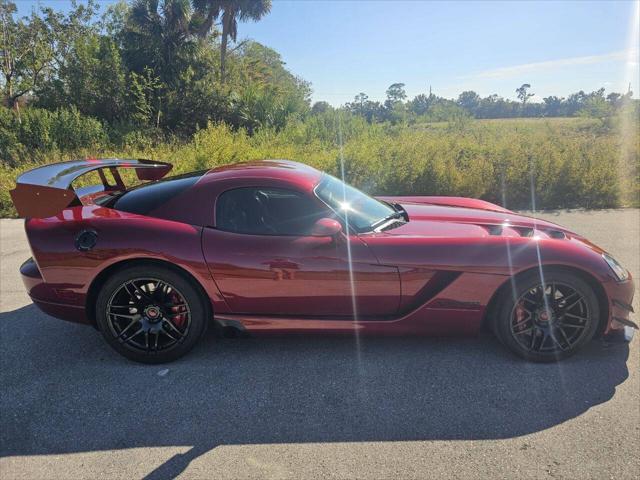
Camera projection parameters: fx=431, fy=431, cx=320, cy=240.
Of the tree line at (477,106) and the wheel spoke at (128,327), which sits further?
the tree line at (477,106)

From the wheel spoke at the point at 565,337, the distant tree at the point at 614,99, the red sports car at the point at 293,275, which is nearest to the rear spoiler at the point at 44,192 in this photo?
the red sports car at the point at 293,275

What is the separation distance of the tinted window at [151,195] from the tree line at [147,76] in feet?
54.9

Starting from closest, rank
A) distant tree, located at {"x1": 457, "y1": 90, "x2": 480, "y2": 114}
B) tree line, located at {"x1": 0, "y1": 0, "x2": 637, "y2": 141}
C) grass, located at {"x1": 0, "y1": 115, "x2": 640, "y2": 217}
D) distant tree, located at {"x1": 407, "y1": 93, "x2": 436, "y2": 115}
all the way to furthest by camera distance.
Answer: grass, located at {"x1": 0, "y1": 115, "x2": 640, "y2": 217}, tree line, located at {"x1": 0, "y1": 0, "x2": 637, "y2": 141}, distant tree, located at {"x1": 407, "y1": 93, "x2": 436, "y2": 115}, distant tree, located at {"x1": 457, "y1": 90, "x2": 480, "y2": 114}

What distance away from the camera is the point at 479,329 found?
2.89m

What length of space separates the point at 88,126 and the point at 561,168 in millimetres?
18379

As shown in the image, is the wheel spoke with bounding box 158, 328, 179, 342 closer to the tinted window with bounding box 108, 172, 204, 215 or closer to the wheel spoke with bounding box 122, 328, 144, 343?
the wheel spoke with bounding box 122, 328, 144, 343

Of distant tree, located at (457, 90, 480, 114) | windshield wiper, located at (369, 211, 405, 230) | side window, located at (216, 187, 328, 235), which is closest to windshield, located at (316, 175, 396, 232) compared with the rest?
windshield wiper, located at (369, 211, 405, 230)

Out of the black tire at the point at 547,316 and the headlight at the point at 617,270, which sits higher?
the headlight at the point at 617,270

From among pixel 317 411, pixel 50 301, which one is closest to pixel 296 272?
pixel 317 411

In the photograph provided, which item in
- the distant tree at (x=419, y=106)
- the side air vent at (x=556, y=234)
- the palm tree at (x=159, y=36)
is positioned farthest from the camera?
the distant tree at (x=419, y=106)

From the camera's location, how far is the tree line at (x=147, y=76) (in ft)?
72.3

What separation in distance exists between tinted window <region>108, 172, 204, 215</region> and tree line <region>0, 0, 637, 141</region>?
1673cm

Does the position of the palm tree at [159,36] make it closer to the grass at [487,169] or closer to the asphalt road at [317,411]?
the grass at [487,169]

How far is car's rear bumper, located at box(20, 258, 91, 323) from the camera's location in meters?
2.94
